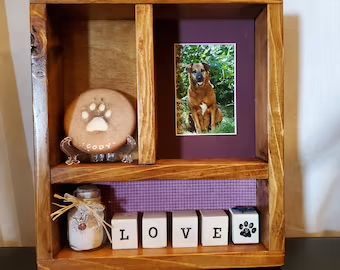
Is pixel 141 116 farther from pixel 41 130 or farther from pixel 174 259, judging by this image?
pixel 174 259

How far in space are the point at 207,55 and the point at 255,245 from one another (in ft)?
1.69

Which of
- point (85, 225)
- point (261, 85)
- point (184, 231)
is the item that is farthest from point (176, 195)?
point (261, 85)

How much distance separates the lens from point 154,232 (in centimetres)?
100

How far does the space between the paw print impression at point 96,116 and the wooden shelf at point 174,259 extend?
304 millimetres

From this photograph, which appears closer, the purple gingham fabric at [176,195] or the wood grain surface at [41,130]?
the wood grain surface at [41,130]

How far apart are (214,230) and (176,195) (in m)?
0.16

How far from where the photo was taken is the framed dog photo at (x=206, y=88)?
3.61ft

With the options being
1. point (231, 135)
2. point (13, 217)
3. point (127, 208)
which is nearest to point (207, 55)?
point (231, 135)

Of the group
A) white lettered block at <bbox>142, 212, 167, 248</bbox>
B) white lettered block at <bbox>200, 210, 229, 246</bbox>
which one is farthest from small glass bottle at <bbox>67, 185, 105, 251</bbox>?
white lettered block at <bbox>200, 210, 229, 246</bbox>

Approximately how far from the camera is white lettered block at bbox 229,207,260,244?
3.31ft

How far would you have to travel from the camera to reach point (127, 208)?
1110 mm

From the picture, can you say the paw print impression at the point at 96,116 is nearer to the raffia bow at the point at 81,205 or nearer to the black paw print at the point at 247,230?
the raffia bow at the point at 81,205

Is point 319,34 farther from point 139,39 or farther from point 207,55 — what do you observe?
point 139,39

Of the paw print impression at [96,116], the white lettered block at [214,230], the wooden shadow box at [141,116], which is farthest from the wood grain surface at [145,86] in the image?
the white lettered block at [214,230]
